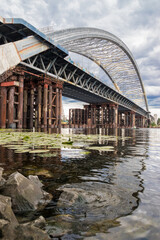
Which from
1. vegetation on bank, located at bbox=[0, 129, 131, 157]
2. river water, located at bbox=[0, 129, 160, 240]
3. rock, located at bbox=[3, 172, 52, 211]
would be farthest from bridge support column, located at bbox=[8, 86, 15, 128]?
rock, located at bbox=[3, 172, 52, 211]

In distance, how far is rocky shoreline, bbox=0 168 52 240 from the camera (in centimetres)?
90

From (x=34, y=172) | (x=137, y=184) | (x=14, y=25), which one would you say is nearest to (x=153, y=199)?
(x=137, y=184)

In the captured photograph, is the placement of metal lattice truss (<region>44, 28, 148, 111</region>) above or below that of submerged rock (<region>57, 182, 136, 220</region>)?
above

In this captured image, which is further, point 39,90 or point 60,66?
point 60,66

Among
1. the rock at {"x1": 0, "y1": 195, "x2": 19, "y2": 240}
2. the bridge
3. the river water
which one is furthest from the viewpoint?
the bridge

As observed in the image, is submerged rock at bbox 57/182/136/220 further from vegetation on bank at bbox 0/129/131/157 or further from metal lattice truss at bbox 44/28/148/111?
metal lattice truss at bbox 44/28/148/111

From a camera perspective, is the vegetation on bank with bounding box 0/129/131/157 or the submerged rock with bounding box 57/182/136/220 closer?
the submerged rock with bounding box 57/182/136/220

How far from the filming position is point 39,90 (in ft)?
78.6

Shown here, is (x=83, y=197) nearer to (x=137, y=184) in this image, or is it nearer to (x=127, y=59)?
(x=137, y=184)

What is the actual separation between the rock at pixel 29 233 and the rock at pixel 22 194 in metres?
0.42

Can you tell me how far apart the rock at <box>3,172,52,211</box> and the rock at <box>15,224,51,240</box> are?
1.37 feet

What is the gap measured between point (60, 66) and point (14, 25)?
11474 millimetres

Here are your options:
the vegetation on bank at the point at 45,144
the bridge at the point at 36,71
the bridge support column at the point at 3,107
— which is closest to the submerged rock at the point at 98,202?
the vegetation on bank at the point at 45,144

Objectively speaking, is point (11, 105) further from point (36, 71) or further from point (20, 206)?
point (20, 206)
